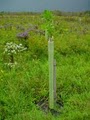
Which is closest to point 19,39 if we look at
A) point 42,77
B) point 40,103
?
point 42,77

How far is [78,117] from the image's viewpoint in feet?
16.2

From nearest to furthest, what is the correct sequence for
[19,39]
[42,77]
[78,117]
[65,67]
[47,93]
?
1. [78,117]
2. [47,93]
3. [42,77]
4. [65,67]
5. [19,39]

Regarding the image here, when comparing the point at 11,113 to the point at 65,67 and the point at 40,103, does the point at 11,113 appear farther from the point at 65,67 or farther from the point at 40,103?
the point at 65,67

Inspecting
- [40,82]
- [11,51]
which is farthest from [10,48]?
[40,82]

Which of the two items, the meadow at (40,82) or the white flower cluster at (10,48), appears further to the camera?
the white flower cluster at (10,48)

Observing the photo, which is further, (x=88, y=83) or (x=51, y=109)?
(x=88, y=83)

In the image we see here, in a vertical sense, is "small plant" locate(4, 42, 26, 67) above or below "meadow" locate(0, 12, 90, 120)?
above

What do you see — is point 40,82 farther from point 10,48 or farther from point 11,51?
point 10,48

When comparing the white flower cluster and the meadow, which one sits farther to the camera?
the white flower cluster

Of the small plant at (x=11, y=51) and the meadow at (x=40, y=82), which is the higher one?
the small plant at (x=11, y=51)

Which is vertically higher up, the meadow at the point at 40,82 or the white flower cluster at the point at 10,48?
the white flower cluster at the point at 10,48

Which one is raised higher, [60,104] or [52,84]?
[52,84]

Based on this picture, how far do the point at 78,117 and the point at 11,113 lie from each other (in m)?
0.93

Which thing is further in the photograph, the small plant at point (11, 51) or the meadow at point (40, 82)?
the small plant at point (11, 51)
